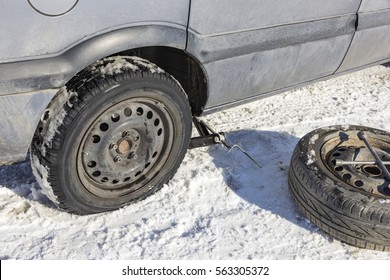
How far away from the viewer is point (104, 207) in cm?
267

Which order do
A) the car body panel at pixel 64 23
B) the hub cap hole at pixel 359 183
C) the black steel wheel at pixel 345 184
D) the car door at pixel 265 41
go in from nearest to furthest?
the car body panel at pixel 64 23 → the black steel wheel at pixel 345 184 → the car door at pixel 265 41 → the hub cap hole at pixel 359 183

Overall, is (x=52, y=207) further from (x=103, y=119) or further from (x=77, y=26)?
(x=77, y=26)

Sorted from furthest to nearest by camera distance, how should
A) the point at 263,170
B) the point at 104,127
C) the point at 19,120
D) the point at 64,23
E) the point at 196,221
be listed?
1. the point at 263,170
2. the point at 196,221
3. the point at 104,127
4. the point at 19,120
5. the point at 64,23

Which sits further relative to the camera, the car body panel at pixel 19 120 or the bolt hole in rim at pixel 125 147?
the bolt hole in rim at pixel 125 147

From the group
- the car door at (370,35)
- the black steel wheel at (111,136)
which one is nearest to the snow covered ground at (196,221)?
the black steel wheel at (111,136)

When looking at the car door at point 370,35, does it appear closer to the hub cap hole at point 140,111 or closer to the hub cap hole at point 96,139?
the hub cap hole at point 140,111

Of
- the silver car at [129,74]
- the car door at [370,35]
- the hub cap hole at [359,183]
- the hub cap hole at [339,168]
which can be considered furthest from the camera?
the car door at [370,35]

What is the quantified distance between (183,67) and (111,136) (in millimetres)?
622

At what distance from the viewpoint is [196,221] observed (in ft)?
8.95

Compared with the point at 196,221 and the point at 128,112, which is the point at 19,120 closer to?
the point at 128,112

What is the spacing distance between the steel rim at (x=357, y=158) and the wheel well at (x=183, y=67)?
2.66 feet

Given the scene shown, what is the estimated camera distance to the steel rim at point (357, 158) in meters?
2.67

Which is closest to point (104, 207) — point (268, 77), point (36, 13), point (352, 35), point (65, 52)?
point (65, 52)

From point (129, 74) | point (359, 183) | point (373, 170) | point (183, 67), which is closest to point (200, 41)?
point (183, 67)
